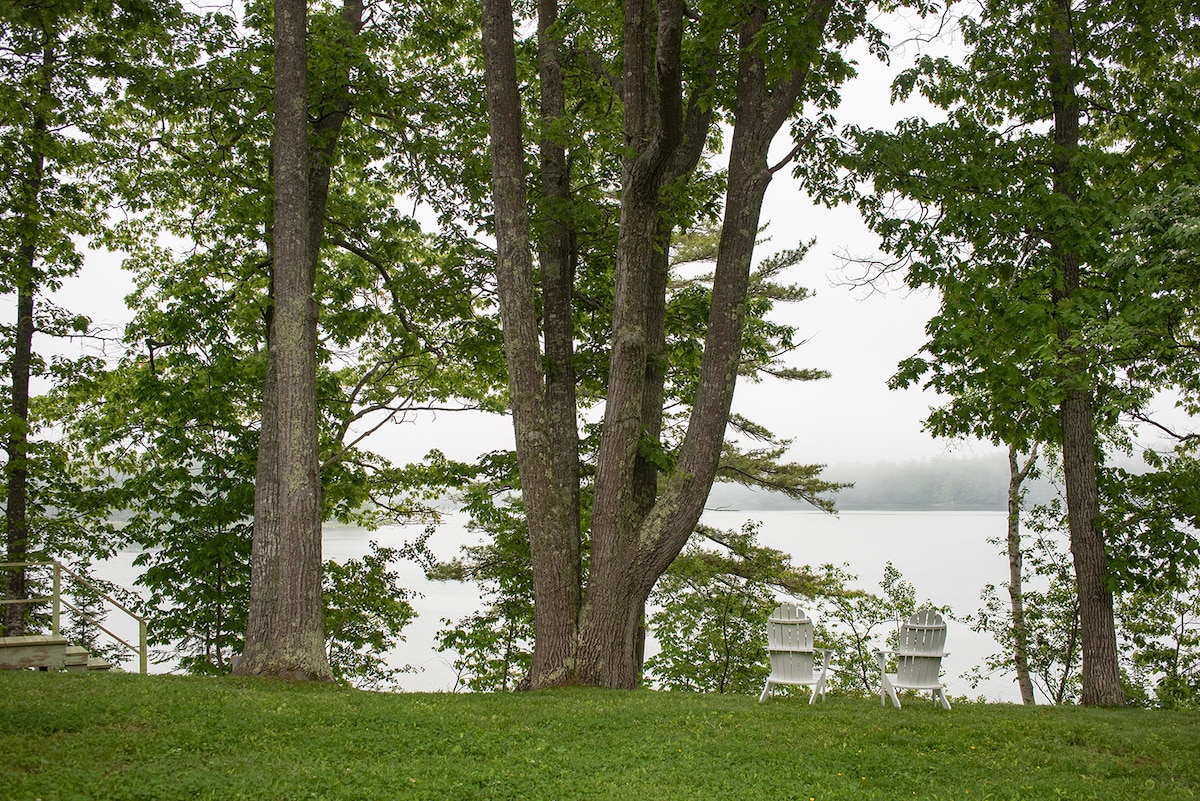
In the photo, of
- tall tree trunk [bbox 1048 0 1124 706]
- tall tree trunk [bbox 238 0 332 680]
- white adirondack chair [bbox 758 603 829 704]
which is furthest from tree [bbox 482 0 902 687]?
tall tree trunk [bbox 1048 0 1124 706]

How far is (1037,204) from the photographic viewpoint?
8.16 meters

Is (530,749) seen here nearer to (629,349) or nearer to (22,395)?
(629,349)

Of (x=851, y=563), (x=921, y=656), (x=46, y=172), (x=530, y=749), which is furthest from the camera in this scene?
(x=851, y=563)

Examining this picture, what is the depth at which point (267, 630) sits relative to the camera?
23.9ft

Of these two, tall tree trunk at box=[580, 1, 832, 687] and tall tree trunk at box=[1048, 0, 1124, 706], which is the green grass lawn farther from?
tall tree trunk at box=[1048, 0, 1124, 706]

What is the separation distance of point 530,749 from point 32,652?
6.69 meters

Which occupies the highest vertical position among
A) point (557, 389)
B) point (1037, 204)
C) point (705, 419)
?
point (1037, 204)

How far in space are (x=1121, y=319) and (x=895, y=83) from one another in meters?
5.43

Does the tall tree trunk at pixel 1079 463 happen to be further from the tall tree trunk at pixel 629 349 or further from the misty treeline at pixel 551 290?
the tall tree trunk at pixel 629 349

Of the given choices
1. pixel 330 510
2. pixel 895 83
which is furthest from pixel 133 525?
pixel 895 83

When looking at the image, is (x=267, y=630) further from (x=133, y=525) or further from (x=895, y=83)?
(x=895, y=83)

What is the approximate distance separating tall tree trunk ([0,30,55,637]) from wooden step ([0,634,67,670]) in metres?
2.00

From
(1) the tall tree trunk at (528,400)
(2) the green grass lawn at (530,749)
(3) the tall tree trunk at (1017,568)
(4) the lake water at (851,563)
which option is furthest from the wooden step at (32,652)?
(3) the tall tree trunk at (1017,568)

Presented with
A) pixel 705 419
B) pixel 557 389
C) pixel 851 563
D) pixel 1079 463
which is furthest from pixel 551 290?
pixel 851 563
